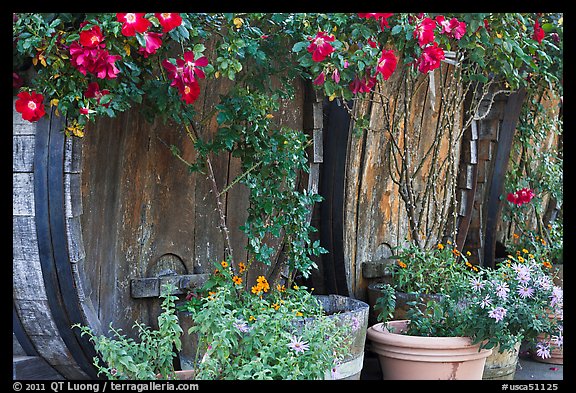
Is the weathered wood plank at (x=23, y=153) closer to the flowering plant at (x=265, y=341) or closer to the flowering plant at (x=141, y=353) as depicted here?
the flowering plant at (x=141, y=353)

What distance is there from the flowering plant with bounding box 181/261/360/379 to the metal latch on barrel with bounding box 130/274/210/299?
14cm

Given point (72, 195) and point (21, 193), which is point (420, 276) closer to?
point (72, 195)

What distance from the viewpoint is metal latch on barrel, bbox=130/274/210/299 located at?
9.75ft

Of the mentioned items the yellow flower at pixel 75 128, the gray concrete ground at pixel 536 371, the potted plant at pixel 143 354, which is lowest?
the gray concrete ground at pixel 536 371

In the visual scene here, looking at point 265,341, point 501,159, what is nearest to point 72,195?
point 265,341

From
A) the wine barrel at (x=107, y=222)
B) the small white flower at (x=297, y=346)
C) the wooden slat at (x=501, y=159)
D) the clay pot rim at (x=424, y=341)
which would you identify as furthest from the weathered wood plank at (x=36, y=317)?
the wooden slat at (x=501, y=159)

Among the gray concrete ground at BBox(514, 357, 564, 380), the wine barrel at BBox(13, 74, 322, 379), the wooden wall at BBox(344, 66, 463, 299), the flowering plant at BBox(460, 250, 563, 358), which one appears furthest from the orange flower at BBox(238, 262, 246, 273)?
the gray concrete ground at BBox(514, 357, 564, 380)

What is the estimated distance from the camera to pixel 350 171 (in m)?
3.88

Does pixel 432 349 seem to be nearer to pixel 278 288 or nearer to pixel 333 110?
pixel 278 288

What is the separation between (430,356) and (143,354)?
123 cm

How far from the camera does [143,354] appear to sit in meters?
2.61

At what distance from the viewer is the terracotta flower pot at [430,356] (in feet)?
10.8

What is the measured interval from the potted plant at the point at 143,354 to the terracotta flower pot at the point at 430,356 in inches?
39.3
